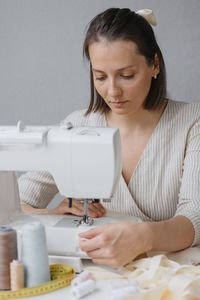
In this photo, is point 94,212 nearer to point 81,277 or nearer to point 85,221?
point 85,221

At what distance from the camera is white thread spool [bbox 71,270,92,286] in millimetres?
1282

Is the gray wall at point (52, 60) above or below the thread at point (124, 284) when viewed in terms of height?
above

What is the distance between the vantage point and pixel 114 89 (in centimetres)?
182

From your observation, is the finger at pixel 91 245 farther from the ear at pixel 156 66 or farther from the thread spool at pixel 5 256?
the ear at pixel 156 66

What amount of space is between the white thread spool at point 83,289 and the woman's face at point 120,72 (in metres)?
0.80

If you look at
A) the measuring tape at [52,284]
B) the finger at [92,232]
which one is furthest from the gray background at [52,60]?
the measuring tape at [52,284]

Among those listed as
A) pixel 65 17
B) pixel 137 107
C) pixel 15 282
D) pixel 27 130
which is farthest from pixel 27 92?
pixel 15 282

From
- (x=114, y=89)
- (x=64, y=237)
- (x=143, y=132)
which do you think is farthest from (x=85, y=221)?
(x=143, y=132)

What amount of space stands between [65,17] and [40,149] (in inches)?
72.1

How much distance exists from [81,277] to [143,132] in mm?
961

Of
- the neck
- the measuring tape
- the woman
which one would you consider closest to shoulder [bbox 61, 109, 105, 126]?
the woman

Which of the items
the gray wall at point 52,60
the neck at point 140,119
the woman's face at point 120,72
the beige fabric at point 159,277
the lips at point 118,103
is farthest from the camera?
the gray wall at point 52,60

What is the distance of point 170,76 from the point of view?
2.96 meters

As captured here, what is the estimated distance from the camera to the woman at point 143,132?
1.61 m
